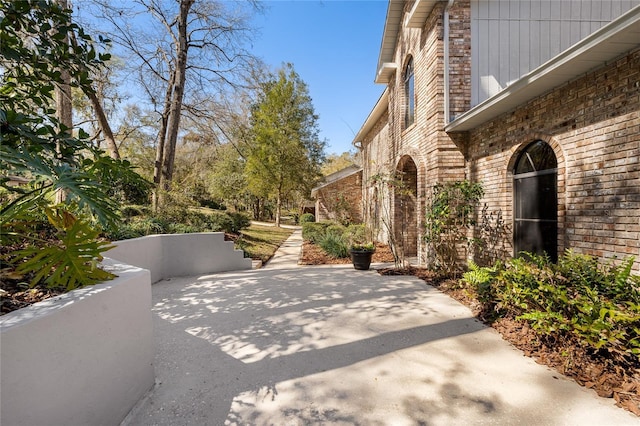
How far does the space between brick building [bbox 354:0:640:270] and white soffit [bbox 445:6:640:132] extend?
0.05ft

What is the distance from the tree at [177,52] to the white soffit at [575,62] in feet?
25.1

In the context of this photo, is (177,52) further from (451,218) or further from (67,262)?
(451,218)

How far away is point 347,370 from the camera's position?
8.89ft

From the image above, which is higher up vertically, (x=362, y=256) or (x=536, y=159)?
(x=536, y=159)

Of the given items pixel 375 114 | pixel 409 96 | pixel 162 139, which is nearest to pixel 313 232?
pixel 375 114

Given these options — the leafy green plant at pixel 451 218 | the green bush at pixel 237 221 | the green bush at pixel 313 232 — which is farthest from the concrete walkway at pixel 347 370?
the green bush at pixel 313 232

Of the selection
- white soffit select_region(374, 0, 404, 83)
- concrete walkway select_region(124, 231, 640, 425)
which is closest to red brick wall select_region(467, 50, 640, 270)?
concrete walkway select_region(124, 231, 640, 425)

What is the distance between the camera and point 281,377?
261cm

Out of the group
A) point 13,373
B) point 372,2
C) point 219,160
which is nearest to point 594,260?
point 13,373

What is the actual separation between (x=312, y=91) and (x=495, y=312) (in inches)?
678

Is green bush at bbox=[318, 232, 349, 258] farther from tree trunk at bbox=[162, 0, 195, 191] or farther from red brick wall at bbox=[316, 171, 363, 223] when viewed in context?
tree trunk at bbox=[162, 0, 195, 191]

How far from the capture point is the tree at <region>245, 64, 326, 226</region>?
16.3m

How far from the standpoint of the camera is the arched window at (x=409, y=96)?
26.7ft

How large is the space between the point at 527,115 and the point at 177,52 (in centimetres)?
1009
